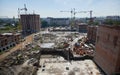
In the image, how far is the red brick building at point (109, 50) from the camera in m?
16.7

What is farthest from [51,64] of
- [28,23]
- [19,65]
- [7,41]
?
[28,23]

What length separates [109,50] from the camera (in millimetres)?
18719

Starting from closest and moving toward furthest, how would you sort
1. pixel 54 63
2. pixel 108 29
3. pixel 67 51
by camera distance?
pixel 108 29 → pixel 54 63 → pixel 67 51

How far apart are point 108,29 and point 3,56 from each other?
22.5m

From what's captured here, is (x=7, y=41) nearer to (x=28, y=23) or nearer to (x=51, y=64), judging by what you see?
(x=51, y=64)

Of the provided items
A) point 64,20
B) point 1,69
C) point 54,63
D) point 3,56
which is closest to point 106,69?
point 54,63

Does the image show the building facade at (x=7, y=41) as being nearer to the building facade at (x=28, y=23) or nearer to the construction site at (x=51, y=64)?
the construction site at (x=51, y=64)

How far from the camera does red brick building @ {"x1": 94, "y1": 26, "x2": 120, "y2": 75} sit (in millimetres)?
16688

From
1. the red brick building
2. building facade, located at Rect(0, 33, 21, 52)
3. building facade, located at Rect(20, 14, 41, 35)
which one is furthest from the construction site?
building facade, located at Rect(20, 14, 41, 35)

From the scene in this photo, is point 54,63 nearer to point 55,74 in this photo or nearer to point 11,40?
point 55,74

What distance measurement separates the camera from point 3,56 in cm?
2762

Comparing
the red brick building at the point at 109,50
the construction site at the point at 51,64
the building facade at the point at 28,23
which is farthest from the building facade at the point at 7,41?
the red brick building at the point at 109,50

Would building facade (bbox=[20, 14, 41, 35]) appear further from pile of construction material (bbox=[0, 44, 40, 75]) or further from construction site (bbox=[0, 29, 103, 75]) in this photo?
pile of construction material (bbox=[0, 44, 40, 75])

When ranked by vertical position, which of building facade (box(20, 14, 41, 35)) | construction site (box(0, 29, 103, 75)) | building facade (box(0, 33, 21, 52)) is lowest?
construction site (box(0, 29, 103, 75))
